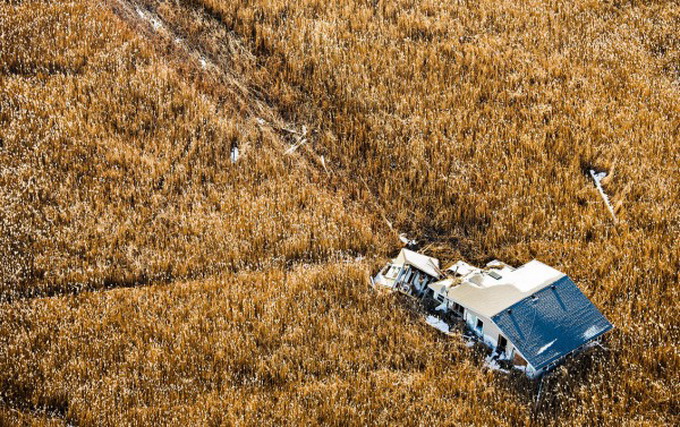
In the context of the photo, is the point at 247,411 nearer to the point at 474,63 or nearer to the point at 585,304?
the point at 585,304

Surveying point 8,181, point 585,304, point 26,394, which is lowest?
point 26,394

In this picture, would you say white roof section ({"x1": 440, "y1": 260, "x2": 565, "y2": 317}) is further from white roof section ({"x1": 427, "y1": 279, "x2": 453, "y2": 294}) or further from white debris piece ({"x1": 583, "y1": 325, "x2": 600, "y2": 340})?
white debris piece ({"x1": 583, "y1": 325, "x2": 600, "y2": 340})

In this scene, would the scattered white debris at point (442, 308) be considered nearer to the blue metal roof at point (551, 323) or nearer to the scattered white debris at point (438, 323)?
the scattered white debris at point (438, 323)

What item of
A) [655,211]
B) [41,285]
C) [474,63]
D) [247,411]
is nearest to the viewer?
[247,411]

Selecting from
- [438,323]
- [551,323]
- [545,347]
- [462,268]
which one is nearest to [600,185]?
[462,268]

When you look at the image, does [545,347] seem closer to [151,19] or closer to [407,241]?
[407,241]

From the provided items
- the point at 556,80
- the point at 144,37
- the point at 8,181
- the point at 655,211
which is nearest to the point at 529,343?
the point at 655,211
